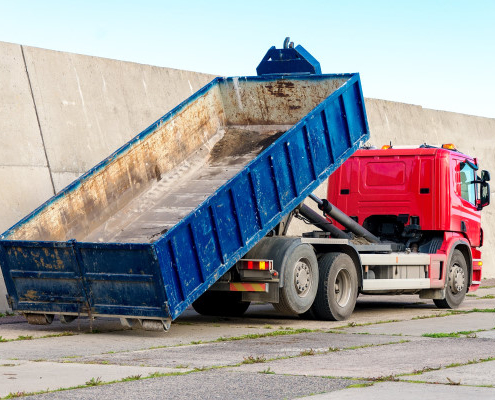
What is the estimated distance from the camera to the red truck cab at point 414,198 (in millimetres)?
15539

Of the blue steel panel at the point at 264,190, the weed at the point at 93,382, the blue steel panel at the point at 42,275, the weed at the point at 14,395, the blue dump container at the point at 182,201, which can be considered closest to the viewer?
the weed at the point at 14,395

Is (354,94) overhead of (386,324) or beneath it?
overhead

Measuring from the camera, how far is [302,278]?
41.9ft

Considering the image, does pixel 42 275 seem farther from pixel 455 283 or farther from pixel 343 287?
pixel 455 283

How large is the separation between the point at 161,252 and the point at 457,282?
7.10 m

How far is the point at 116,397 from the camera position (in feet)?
23.3

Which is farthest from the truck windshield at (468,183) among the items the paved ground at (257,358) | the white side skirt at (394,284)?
the paved ground at (257,358)

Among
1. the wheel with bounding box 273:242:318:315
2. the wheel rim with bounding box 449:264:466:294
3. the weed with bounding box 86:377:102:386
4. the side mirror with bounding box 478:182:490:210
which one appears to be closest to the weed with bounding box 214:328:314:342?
the wheel with bounding box 273:242:318:315

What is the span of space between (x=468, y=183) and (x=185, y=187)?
5.25 metres

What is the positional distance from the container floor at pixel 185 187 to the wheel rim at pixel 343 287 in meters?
2.12

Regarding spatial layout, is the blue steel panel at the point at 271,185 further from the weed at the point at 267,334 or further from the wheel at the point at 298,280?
the weed at the point at 267,334

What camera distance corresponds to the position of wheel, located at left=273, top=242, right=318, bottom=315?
1241 cm

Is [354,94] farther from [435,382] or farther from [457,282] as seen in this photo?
[435,382]

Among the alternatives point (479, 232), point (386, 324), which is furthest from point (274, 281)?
point (479, 232)
